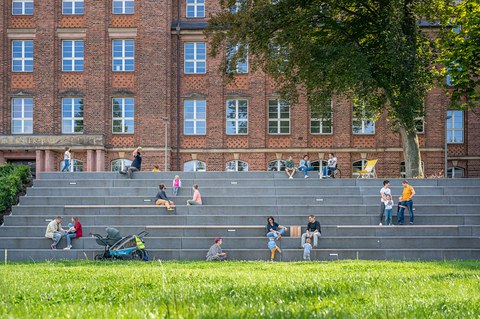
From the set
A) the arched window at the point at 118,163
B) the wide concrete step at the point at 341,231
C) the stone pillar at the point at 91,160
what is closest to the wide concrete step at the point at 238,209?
the wide concrete step at the point at 341,231

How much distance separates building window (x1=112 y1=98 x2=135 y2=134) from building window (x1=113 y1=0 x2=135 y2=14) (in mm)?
6079

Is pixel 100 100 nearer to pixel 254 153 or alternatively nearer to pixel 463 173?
pixel 254 153

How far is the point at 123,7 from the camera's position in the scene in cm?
4988

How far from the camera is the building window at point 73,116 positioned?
48969 mm

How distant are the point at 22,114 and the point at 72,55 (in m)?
Result: 5.24

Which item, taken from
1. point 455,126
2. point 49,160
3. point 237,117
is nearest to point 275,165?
point 237,117

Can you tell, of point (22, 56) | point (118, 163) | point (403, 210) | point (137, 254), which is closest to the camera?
point (137, 254)

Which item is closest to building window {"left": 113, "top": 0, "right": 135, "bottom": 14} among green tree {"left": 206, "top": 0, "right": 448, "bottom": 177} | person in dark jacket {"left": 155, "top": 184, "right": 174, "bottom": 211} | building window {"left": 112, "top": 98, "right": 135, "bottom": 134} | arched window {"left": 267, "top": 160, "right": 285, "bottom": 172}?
building window {"left": 112, "top": 98, "right": 135, "bottom": 134}

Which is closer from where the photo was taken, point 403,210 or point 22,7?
point 403,210

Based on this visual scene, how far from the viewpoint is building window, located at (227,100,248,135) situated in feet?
164

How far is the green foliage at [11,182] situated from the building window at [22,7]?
64.4 feet

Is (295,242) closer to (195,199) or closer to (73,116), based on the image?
(195,199)

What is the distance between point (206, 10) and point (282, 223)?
26233 mm

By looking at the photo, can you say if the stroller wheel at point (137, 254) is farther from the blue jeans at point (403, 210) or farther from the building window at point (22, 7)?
the building window at point (22, 7)
